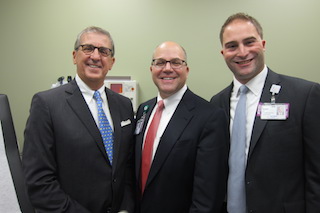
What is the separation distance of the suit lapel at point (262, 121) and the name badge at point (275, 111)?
3 cm

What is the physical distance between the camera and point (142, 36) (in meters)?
2.70

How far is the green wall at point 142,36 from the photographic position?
8.38 feet

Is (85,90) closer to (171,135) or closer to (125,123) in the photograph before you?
(125,123)

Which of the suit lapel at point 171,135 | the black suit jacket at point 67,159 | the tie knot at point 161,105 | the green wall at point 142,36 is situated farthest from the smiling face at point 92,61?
the green wall at point 142,36

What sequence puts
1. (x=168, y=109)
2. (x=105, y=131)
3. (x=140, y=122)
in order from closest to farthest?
(x=105, y=131), (x=168, y=109), (x=140, y=122)

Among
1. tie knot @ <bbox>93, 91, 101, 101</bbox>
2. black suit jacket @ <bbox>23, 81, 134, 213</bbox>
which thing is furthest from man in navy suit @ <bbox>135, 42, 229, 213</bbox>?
tie knot @ <bbox>93, 91, 101, 101</bbox>

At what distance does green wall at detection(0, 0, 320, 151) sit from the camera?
8.38ft

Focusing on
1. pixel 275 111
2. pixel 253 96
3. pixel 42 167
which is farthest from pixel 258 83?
pixel 42 167

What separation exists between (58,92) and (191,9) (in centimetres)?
198

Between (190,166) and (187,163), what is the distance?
3 cm

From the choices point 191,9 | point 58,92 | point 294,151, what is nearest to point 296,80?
point 294,151

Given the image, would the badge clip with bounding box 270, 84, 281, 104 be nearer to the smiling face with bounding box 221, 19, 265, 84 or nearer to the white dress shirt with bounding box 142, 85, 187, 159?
the smiling face with bounding box 221, 19, 265, 84

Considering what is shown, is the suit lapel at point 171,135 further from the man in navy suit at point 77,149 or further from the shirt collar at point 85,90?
the shirt collar at point 85,90

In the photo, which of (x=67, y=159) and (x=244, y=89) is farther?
(x=244, y=89)
